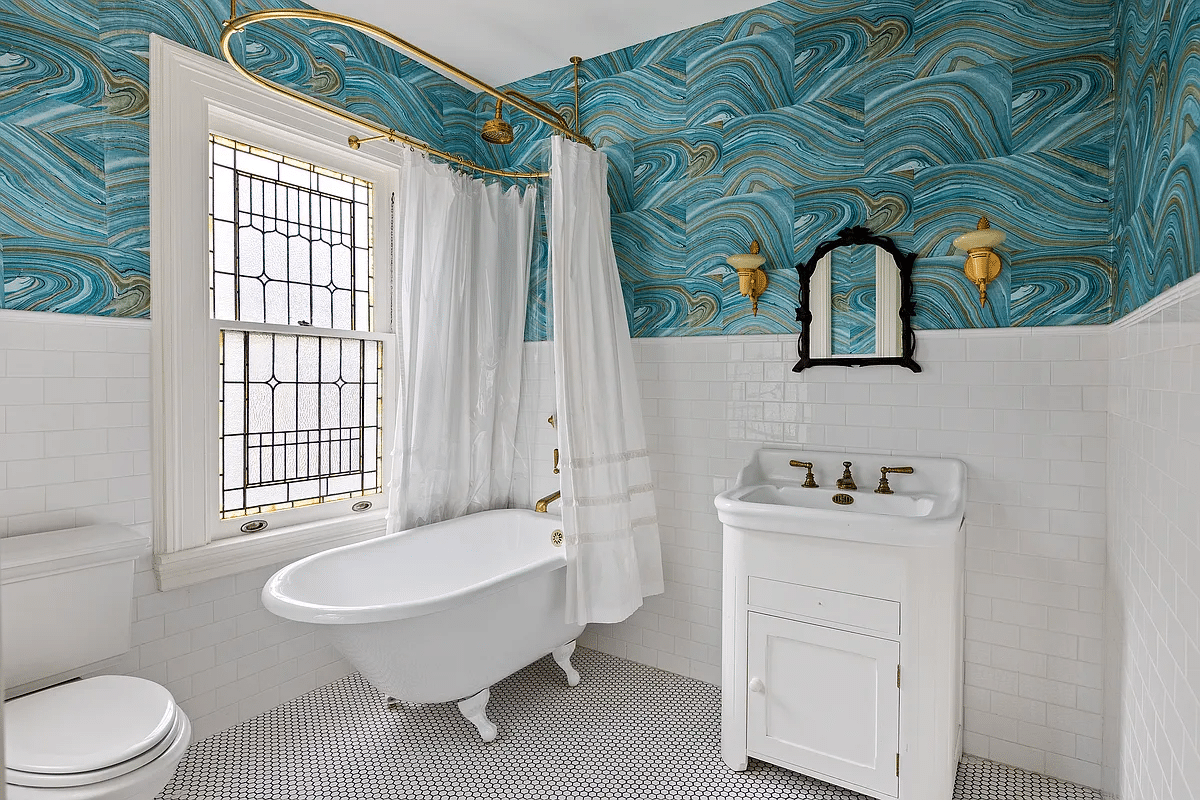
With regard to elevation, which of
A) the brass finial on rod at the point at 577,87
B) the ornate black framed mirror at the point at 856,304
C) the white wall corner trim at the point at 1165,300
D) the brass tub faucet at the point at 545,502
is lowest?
the brass tub faucet at the point at 545,502

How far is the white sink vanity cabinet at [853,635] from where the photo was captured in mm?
2090

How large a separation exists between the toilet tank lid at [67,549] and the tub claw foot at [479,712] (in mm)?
1181

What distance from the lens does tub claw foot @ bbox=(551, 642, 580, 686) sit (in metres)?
2.97

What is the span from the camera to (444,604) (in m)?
2.21

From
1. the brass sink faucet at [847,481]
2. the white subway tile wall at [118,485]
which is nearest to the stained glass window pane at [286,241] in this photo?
the white subway tile wall at [118,485]

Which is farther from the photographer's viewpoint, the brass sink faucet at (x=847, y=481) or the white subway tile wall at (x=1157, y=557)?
the brass sink faucet at (x=847, y=481)

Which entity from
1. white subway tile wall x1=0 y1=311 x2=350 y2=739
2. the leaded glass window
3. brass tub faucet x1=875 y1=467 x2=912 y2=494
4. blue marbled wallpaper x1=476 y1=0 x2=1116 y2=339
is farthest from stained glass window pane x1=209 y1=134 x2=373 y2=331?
brass tub faucet x1=875 y1=467 x2=912 y2=494

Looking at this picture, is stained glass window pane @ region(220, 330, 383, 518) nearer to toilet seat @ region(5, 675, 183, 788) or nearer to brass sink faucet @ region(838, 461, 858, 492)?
toilet seat @ region(5, 675, 183, 788)

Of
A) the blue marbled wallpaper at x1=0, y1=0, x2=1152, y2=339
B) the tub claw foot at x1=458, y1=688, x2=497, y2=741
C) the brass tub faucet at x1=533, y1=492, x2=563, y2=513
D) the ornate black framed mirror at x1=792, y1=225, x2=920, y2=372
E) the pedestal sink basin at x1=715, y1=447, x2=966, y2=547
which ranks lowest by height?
the tub claw foot at x1=458, y1=688, x2=497, y2=741

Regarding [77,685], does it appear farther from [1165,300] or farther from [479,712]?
[1165,300]

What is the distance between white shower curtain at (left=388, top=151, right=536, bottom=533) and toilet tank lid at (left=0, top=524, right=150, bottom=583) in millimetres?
1019

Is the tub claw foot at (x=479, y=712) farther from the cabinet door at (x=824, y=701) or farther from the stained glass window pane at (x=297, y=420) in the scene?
the stained glass window pane at (x=297, y=420)

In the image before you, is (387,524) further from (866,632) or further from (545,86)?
(545,86)

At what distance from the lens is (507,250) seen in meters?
3.30
